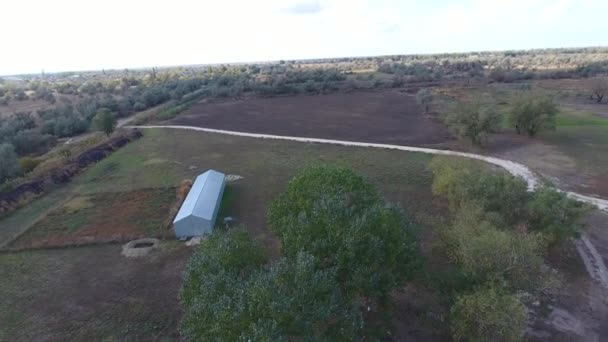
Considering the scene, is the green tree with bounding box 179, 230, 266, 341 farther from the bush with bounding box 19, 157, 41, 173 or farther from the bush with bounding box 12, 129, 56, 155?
the bush with bounding box 12, 129, 56, 155

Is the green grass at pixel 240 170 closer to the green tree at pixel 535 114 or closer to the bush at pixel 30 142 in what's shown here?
the bush at pixel 30 142

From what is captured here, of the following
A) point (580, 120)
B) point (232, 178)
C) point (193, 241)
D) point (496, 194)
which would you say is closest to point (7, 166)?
point (232, 178)

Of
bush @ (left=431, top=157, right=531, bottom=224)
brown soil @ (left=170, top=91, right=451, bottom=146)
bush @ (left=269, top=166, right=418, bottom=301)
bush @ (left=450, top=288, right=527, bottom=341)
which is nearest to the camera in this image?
bush @ (left=450, top=288, right=527, bottom=341)

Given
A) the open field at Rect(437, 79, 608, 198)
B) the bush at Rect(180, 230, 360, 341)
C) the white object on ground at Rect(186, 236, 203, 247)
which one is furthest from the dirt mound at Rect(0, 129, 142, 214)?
the open field at Rect(437, 79, 608, 198)

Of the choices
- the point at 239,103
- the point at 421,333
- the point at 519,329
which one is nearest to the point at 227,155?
the point at 421,333

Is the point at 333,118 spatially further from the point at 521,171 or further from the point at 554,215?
the point at 554,215

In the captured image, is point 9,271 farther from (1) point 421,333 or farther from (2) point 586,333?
(2) point 586,333
